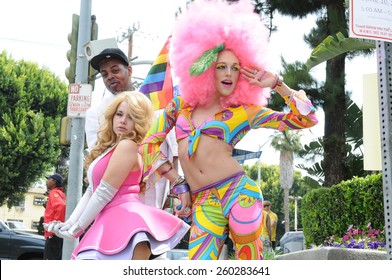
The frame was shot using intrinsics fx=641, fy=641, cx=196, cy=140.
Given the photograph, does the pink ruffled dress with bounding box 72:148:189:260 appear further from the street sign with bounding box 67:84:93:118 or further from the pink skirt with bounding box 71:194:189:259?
the street sign with bounding box 67:84:93:118

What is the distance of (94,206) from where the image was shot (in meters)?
3.37

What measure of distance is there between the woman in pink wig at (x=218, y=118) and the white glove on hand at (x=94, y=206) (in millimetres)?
255

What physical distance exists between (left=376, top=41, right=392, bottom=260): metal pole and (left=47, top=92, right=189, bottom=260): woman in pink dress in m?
1.07

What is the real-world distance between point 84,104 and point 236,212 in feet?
18.3

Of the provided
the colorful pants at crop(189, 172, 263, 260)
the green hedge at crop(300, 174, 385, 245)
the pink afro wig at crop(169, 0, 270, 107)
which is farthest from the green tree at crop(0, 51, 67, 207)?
the colorful pants at crop(189, 172, 263, 260)

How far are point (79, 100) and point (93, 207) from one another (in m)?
5.35

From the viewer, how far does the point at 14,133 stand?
96.6ft

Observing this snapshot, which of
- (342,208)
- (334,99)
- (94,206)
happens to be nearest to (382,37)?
(94,206)

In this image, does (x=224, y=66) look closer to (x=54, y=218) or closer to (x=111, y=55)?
(x=111, y=55)

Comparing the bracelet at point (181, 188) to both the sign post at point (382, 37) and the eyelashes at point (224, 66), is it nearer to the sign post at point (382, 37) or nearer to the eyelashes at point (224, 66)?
the eyelashes at point (224, 66)

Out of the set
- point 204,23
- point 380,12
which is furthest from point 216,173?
point 380,12

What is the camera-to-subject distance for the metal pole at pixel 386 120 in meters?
2.91

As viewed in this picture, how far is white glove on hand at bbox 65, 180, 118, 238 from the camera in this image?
3.37 meters

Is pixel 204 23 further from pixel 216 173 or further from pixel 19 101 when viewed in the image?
pixel 19 101
